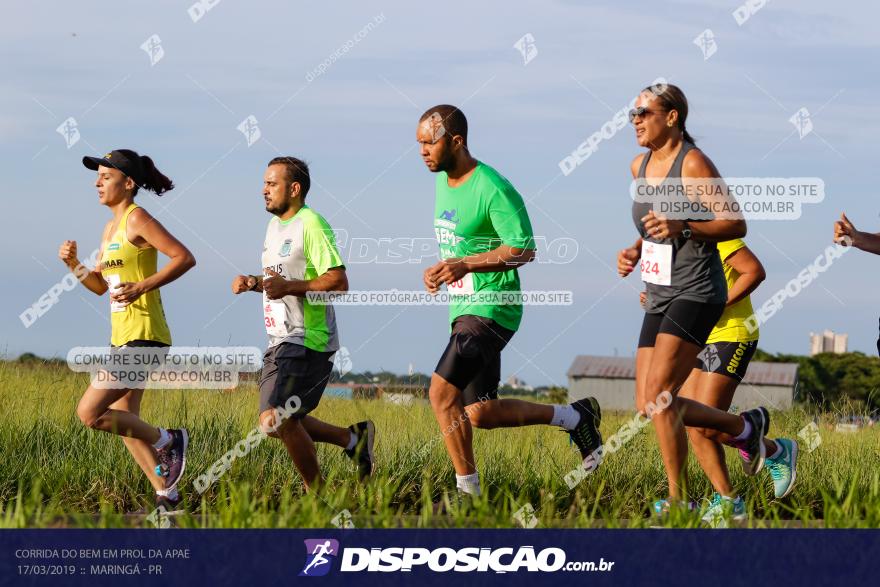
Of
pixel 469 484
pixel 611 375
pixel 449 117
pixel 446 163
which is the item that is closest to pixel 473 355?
pixel 469 484

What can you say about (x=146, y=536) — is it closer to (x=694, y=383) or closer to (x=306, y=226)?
(x=306, y=226)

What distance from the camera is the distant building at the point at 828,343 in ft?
260

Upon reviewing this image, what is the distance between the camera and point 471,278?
22.2ft

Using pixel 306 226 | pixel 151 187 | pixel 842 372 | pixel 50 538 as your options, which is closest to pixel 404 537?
pixel 50 538

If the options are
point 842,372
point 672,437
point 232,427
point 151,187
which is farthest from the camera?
point 842,372

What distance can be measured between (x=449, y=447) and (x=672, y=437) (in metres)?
1.25

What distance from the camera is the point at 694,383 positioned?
723 centimetres

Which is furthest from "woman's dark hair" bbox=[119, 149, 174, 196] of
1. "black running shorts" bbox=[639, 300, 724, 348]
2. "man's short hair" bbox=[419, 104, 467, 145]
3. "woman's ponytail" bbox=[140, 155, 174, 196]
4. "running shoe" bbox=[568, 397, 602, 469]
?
"black running shorts" bbox=[639, 300, 724, 348]

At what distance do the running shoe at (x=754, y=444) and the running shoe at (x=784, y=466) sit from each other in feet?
0.45

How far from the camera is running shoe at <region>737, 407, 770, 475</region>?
23.2 feet

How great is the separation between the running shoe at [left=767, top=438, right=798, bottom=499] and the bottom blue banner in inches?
72.2

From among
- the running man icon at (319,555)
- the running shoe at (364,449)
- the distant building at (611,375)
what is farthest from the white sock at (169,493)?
the distant building at (611,375)

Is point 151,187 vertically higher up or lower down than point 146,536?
higher up

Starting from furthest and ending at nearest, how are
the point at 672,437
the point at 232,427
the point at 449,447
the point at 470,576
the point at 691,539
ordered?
the point at 232,427 < the point at 449,447 < the point at 672,437 < the point at 691,539 < the point at 470,576
